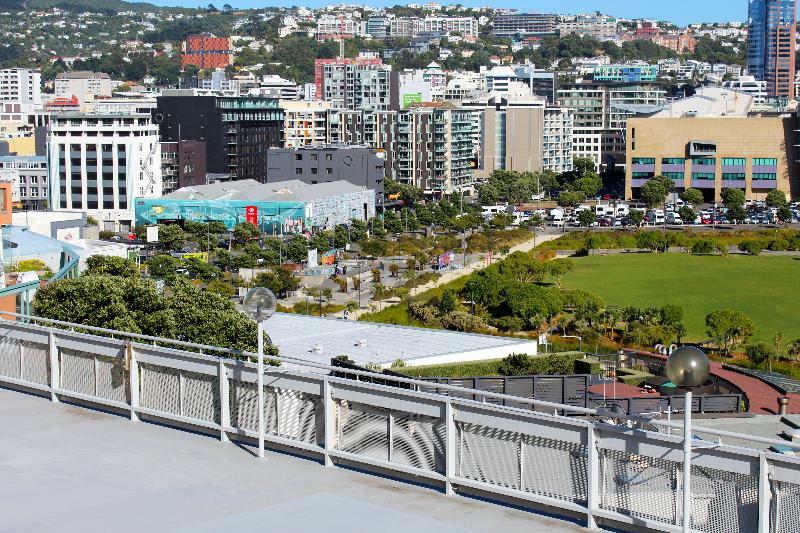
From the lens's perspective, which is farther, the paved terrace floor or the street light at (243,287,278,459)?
the street light at (243,287,278,459)

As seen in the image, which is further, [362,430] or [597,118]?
[597,118]

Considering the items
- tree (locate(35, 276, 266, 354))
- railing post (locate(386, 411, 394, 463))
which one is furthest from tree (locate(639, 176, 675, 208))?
railing post (locate(386, 411, 394, 463))

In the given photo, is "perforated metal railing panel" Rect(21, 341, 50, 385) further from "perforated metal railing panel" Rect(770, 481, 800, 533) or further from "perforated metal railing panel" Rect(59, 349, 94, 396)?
"perforated metal railing panel" Rect(770, 481, 800, 533)

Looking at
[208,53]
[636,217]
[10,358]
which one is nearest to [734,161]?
[636,217]

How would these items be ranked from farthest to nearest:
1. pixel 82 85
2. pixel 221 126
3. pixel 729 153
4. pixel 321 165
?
pixel 82 85 → pixel 729 153 → pixel 221 126 → pixel 321 165

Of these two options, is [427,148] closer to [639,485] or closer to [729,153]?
[729,153]

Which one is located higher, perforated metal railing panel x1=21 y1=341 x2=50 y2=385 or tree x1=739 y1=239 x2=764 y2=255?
perforated metal railing panel x1=21 y1=341 x2=50 y2=385
